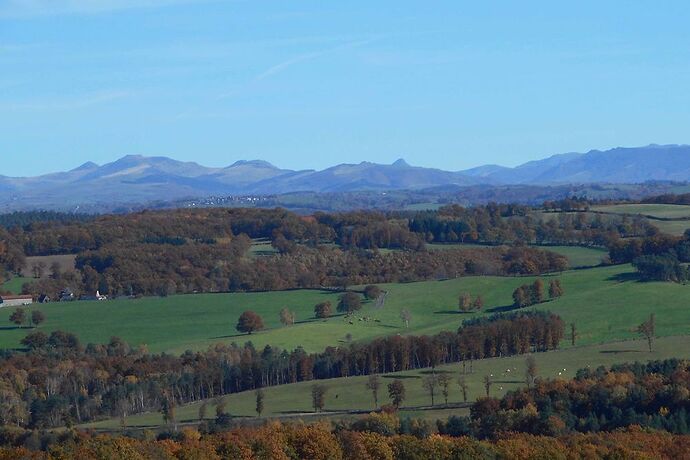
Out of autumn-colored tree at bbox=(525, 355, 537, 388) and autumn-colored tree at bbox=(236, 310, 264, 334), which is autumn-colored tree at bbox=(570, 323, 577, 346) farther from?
autumn-colored tree at bbox=(236, 310, 264, 334)

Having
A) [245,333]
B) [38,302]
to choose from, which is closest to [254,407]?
[245,333]

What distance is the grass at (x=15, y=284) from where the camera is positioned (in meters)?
100

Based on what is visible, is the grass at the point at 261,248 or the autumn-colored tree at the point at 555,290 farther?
the grass at the point at 261,248

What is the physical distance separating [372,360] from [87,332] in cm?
2288

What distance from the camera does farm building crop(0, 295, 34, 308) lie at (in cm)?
9306

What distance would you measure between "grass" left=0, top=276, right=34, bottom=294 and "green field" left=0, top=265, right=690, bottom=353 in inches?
346

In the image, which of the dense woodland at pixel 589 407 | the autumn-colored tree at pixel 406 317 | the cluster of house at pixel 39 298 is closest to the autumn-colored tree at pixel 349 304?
the autumn-colored tree at pixel 406 317

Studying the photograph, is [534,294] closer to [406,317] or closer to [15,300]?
[406,317]

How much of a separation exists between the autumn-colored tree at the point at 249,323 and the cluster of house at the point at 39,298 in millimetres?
20088

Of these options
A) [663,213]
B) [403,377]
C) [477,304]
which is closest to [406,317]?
[477,304]

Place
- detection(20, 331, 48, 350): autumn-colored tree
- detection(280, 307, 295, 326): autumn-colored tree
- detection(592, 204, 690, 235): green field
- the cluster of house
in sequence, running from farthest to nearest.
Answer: detection(592, 204, 690, 235): green field
the cluster of house
detection(280, 307, 295, 326): autumn-colored tree
detection(20, 331, 48, 350): autumn-colored tree

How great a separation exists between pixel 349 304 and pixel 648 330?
889 inches

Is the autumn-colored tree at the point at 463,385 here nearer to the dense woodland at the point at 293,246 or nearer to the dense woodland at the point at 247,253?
the dense woodland at the point at 247,253

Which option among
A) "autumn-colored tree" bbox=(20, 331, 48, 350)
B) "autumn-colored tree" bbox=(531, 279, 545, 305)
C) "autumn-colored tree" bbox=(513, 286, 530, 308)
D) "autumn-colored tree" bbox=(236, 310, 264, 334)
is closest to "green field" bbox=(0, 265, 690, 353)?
"autumn-colored tree" bbox=(513, 286, 530, 308)
